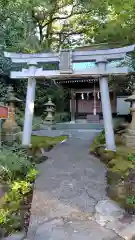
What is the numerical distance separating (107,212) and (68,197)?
0.92 meters

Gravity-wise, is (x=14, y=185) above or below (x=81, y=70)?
below

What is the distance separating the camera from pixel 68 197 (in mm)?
5023

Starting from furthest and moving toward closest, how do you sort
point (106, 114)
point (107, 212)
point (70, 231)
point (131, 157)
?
1. point (106, 114)
2. point (131, 157)
3. point (107, 212)
4. point (70, 231)

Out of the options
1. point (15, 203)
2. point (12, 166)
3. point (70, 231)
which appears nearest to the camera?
point (70, 231)

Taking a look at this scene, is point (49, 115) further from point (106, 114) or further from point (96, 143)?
point (106, 114)

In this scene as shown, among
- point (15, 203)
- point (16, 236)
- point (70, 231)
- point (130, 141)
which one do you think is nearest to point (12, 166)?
point (15, 203)

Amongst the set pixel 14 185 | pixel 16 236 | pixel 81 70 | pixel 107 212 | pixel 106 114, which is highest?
pixel 81 70

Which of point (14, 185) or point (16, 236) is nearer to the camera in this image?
point (16, 236)

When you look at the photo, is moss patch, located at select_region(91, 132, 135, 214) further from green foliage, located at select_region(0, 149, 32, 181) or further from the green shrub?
green foliage, located at select_region(0, 149, 32, 181)

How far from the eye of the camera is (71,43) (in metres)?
18.5

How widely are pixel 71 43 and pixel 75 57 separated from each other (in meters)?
11.3

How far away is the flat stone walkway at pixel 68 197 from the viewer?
12.8 feet

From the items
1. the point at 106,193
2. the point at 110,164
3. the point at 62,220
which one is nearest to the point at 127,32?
the point at 110,164

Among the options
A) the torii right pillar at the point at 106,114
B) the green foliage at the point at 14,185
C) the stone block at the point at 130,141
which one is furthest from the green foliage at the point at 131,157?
the green foliage at the point at 14,185
